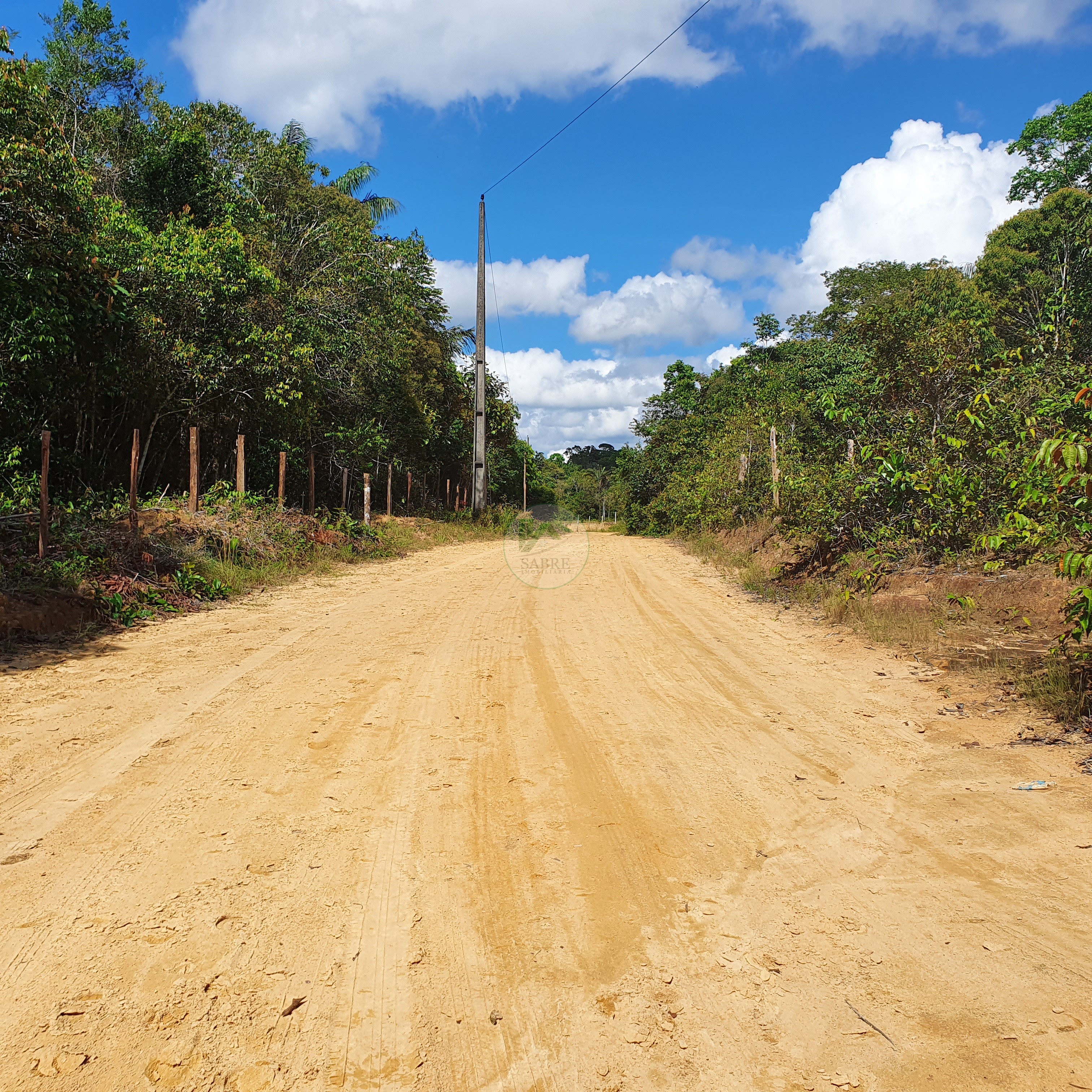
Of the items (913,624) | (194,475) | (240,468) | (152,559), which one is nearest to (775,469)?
(913,624)

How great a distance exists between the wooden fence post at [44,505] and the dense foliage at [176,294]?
6.31ft

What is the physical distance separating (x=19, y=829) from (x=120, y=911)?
3.20 ft

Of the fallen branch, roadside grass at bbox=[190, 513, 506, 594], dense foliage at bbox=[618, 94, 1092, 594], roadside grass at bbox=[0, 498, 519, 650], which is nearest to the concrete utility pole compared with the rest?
roadside grass at bbox=[190, 513, 506, 594]

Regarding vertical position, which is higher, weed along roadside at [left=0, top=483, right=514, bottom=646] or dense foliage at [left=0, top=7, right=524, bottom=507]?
dense foliage at [left=0, top=7, right=524, bottom=507]

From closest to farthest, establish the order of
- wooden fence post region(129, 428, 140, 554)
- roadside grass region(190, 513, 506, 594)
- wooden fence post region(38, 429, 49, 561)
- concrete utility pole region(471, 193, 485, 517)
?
wooden fence post region(38, 429, 49, 561)
wooden fence post region(129, 428, 140, 554)
roadside grass region(190, 513, 506, 594)
concrete utility pole region(471, 193, 485, 517)

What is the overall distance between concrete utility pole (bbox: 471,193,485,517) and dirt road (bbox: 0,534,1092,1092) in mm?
20101

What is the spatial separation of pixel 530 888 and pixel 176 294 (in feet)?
42.2

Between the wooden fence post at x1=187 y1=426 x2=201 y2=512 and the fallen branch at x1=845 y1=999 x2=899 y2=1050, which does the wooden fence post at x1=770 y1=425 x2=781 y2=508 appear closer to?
the wooden fence post at x1=187 y1=426 x2=201 y2=512

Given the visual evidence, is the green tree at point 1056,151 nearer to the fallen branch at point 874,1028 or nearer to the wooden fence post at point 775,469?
the wooden fence post at point 775,469

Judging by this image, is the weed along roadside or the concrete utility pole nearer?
the weed along roadside

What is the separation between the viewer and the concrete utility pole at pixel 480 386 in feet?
82.3

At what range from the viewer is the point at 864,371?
11.2 m

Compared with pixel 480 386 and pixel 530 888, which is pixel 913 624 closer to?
pixel 530 888

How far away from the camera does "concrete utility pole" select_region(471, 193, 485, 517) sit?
2509cm
